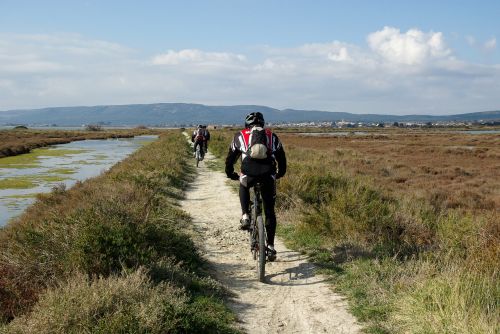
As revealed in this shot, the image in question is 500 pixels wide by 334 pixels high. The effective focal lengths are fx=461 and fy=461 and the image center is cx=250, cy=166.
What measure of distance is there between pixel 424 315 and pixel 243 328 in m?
1.84

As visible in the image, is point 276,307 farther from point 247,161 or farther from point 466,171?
point 466,171

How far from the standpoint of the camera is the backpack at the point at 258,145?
623cm

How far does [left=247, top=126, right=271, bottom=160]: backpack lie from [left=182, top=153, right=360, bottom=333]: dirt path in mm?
1804

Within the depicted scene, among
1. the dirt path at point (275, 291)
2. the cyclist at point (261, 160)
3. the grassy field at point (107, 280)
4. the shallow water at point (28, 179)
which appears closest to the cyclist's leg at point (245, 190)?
the cyclist at point (261, 160)

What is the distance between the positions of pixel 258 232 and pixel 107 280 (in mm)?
2330

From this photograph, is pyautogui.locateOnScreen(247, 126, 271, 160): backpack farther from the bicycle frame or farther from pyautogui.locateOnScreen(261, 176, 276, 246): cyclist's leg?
the bicycle frame

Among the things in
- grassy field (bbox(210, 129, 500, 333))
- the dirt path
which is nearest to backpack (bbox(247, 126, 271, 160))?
the dirt path

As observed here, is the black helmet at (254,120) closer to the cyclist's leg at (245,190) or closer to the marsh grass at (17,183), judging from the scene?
the cyclist's leg at (245,190)

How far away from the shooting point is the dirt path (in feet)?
16.7

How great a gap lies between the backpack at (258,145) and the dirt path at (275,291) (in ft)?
5.92

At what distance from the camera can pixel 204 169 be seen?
76.9ft

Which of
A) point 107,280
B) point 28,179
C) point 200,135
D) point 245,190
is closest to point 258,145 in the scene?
point 245,190

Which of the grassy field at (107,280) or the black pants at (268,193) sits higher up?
the black pants at (268,193)

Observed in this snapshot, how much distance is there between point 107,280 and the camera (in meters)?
4.94
